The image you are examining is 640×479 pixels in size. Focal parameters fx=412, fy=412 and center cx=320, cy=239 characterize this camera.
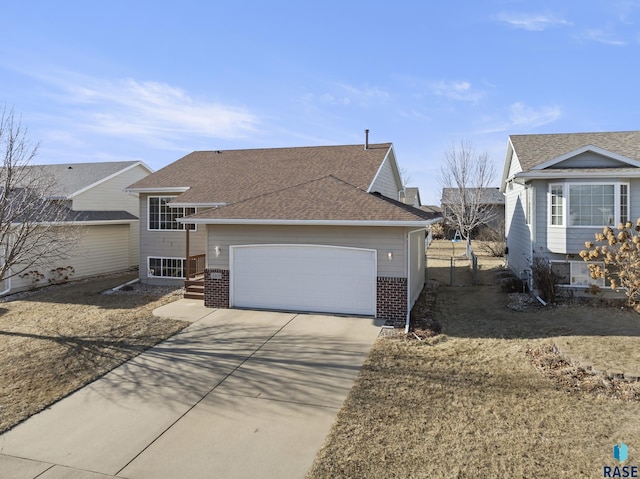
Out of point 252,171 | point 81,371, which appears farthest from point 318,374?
point 252,171

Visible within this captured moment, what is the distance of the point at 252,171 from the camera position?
59.2 ft

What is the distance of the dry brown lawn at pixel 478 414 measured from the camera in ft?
15.9

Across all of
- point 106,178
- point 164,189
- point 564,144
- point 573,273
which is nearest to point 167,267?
point 164,189

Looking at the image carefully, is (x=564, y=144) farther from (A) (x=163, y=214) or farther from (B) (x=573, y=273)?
(A) (x=163, y=214)

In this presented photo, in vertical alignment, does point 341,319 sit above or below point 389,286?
below

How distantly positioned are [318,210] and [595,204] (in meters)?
9.31

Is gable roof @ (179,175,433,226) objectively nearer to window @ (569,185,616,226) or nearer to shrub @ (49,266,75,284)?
window @ (569,185,616,226)

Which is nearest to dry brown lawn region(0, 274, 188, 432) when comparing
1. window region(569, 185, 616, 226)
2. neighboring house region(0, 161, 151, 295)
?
neighboring house region(0, 161, 151, 295)

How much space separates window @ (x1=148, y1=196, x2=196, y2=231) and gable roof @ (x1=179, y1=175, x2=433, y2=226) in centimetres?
491

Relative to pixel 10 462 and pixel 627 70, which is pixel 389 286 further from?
pixel 627 70

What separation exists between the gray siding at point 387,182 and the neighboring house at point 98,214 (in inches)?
499

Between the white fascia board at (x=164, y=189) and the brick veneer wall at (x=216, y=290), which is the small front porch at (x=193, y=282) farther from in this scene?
the white fascia board at (x=164, y=189)

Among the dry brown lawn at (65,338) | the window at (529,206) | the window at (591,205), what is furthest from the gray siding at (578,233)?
the dry brown lawn at (65,338)

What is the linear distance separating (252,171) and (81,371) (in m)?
11.6
